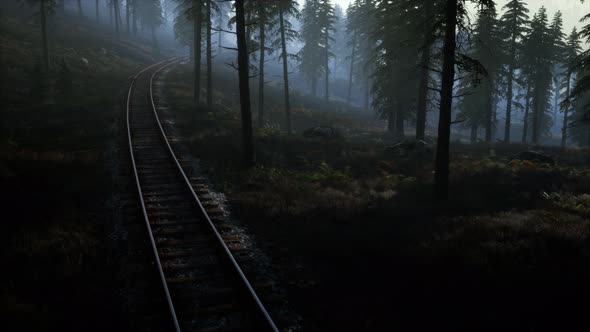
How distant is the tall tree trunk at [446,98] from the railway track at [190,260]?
305 inches

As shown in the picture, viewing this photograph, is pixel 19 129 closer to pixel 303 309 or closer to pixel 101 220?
pixel 101 220

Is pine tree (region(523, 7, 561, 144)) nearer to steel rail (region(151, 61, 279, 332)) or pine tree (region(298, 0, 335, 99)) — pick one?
pine tree (region(298, 0, 335, 99))

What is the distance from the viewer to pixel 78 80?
34031 millimetres

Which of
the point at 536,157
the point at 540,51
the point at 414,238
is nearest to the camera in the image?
the point at 414,238

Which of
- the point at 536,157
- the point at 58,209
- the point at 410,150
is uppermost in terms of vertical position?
the point at 410,150

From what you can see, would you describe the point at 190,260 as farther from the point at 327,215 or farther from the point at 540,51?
the point at 540,51

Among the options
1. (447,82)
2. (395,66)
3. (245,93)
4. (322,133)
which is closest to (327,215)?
(447,82)

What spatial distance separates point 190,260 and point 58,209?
15.5 ft

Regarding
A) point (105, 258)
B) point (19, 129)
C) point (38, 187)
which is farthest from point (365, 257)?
point (19, 129)

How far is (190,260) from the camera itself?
8.26 m

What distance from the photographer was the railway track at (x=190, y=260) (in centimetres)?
639

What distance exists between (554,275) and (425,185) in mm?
8039

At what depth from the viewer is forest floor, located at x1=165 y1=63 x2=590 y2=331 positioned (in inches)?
254

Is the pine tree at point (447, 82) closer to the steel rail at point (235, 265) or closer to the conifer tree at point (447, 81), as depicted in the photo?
the conifer tree at point (447, 81)
